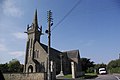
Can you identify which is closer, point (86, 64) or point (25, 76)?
point (25, 76)

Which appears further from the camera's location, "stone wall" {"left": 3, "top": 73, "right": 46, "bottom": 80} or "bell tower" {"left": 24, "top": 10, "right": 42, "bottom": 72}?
"bell tower" {"left": 24, "top": 10, "right": 42, "bottom": 72}

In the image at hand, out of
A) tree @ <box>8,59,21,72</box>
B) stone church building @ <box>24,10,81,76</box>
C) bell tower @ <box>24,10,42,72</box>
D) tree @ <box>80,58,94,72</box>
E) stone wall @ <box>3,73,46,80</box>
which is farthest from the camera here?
tree @ <box>80,58,94,72</box>

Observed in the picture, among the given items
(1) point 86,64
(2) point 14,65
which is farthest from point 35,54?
(1) point 86,64

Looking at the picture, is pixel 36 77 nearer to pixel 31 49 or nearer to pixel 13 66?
pixel 31 49

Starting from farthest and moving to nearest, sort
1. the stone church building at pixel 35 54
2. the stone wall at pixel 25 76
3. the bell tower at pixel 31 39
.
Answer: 1. the bell tower at pixel 31 39
2. the stone church building at pixel 35 54
3. the stone wall at pixel 25 76

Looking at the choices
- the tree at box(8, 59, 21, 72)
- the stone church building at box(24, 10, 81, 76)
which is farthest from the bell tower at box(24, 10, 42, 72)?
the tree at box(8, 59, 21, 72)

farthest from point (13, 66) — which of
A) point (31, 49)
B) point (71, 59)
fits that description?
point (71, 59)

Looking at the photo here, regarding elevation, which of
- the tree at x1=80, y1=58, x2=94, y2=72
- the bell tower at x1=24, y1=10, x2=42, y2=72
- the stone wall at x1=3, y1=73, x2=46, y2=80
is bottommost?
the stone wall at x1=3, y1=73, x2=46, y2=80

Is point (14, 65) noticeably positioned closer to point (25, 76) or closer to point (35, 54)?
point (35, 54)

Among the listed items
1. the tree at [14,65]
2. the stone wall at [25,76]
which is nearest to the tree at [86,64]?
the tree at [14,65]

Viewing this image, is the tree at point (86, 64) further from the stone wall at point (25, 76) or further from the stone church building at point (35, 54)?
the stone wall at point (25, 76)

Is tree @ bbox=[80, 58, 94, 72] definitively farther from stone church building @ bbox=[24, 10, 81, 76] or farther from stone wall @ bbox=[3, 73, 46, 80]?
stone wall @ bbox=[3, 73, 46, 80]

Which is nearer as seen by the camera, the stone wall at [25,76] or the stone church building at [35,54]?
the stone wall at [25,76]

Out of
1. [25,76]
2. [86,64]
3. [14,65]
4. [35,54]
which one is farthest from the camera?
[86,64]
